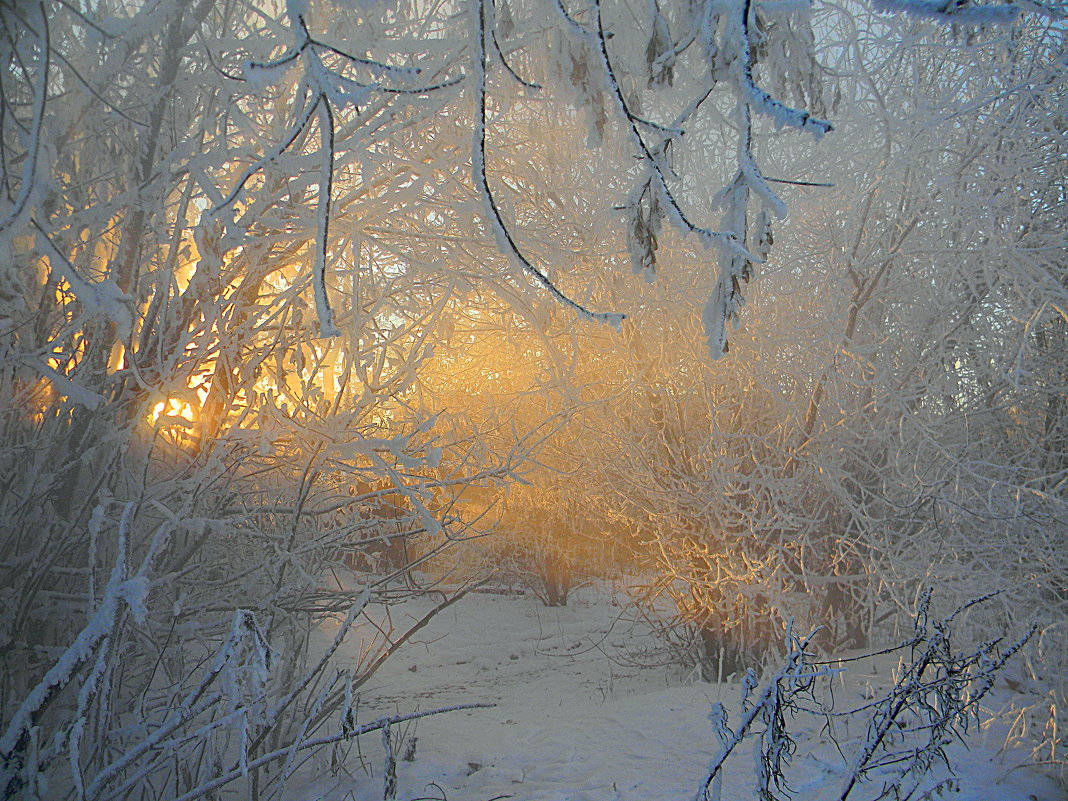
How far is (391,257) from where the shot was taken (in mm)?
4676

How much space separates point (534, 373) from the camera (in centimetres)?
668

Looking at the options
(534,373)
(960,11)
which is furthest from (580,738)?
(960,11)

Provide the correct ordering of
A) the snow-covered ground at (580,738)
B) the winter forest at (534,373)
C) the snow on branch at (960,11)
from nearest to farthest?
1. the snow on branch at (960,11)
2. the winter forest at (534,373)
3. the snow-covered ground at (580,738)

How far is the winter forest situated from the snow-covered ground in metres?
0.04

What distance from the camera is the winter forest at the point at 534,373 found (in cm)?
223

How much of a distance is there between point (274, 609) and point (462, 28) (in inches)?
120

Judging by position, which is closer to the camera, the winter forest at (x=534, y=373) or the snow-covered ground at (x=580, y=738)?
the winter forest at (x=534, y=373)

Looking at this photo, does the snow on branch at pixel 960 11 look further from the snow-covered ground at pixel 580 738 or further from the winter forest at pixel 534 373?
the snow-covered ground at pixel 580 738

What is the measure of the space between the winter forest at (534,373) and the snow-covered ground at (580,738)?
0.04 meters

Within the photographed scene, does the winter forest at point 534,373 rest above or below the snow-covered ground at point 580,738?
above

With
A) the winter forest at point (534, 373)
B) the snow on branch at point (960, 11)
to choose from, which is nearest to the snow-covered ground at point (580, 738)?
the winter forest at point (534, 373)

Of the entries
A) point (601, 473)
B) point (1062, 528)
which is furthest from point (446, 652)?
point (1062, 528)

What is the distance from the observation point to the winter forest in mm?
2229

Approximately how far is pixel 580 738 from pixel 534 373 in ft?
10.8
